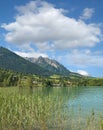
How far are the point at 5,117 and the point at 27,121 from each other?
3.19m

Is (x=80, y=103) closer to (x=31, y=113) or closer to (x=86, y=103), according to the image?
(x=86, y=103)

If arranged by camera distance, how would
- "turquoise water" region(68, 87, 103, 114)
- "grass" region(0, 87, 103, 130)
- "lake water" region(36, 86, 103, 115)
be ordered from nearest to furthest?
"grass" region(0, 87, 103, 130) < "lake water" region(36, 86, 103, 115) < "turquoise water" region(68, 87, 103, 114)

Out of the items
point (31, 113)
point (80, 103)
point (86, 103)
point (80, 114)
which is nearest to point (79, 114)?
point (31, 113)

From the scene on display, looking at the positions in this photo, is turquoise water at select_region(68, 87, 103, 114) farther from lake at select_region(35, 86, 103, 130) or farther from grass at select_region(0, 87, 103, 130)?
grass at select_region(0, 87, 103, 130)

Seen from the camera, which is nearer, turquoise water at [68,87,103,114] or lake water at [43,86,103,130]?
lake water at [43,86,103,130]

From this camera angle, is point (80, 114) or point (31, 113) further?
point (80, 114)

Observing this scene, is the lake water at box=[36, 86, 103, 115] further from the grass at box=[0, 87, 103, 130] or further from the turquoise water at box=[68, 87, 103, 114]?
the grass at box=[0, 87, 103, 130]

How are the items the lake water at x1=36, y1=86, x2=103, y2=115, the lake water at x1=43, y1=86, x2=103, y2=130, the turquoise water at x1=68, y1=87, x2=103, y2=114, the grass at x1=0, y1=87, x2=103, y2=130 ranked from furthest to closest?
the turquoise water at x1=68, y1=87, x2=103, y2=114
the lake water at x1=36, y1=86, x2=103, y2=115
the grass at x1=0, y1=87, x2=103, y2=130
the lake water at x1=43, y1=86, x2=103, y2=130

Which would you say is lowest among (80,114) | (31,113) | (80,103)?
(80,114)

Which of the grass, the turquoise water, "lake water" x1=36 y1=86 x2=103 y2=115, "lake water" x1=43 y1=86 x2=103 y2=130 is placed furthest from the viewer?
the turquoise water

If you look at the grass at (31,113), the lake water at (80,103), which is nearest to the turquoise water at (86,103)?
the lake water at (80,103)

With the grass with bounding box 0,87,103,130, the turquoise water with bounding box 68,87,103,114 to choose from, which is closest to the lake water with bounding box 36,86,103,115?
the turquoise water with bounding box 68,87,103,114

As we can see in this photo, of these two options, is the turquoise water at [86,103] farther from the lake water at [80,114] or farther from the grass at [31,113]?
the grass at [31,113]

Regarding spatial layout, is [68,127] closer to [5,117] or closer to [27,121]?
[27,121]
